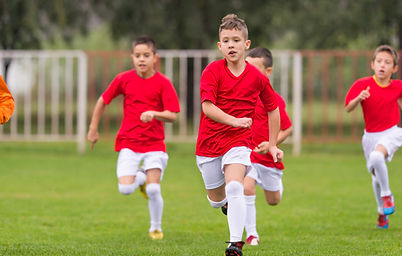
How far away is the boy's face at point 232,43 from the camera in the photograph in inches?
227

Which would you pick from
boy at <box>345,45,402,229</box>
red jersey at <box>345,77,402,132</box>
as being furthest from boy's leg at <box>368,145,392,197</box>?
red jersey at <box>345,77,402,132</box>

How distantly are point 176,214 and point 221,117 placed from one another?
406 cm

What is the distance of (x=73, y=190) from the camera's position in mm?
11789

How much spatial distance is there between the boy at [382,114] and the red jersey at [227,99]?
219 cm

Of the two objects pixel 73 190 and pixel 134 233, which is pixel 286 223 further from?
pixel 73 190

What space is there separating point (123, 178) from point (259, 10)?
18.2 meters

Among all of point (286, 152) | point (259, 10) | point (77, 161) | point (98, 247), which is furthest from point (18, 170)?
point (259, 10)

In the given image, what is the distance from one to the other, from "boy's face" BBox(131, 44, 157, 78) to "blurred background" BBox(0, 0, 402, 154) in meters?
9.15

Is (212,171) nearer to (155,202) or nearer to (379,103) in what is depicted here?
(155,202)

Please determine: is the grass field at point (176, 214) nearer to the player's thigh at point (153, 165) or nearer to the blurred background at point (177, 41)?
the player's thigh at point (153, 165)

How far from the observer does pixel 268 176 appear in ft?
24.3

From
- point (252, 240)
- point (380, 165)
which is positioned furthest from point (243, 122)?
point (380, 165)

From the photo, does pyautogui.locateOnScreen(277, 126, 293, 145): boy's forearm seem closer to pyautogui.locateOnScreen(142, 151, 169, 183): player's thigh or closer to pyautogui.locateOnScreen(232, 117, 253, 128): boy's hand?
pyautogui.locateOnScreen(142, 151, 169, 183): player's thigh

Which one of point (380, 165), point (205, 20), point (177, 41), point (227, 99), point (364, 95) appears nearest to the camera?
point (227, 99)
